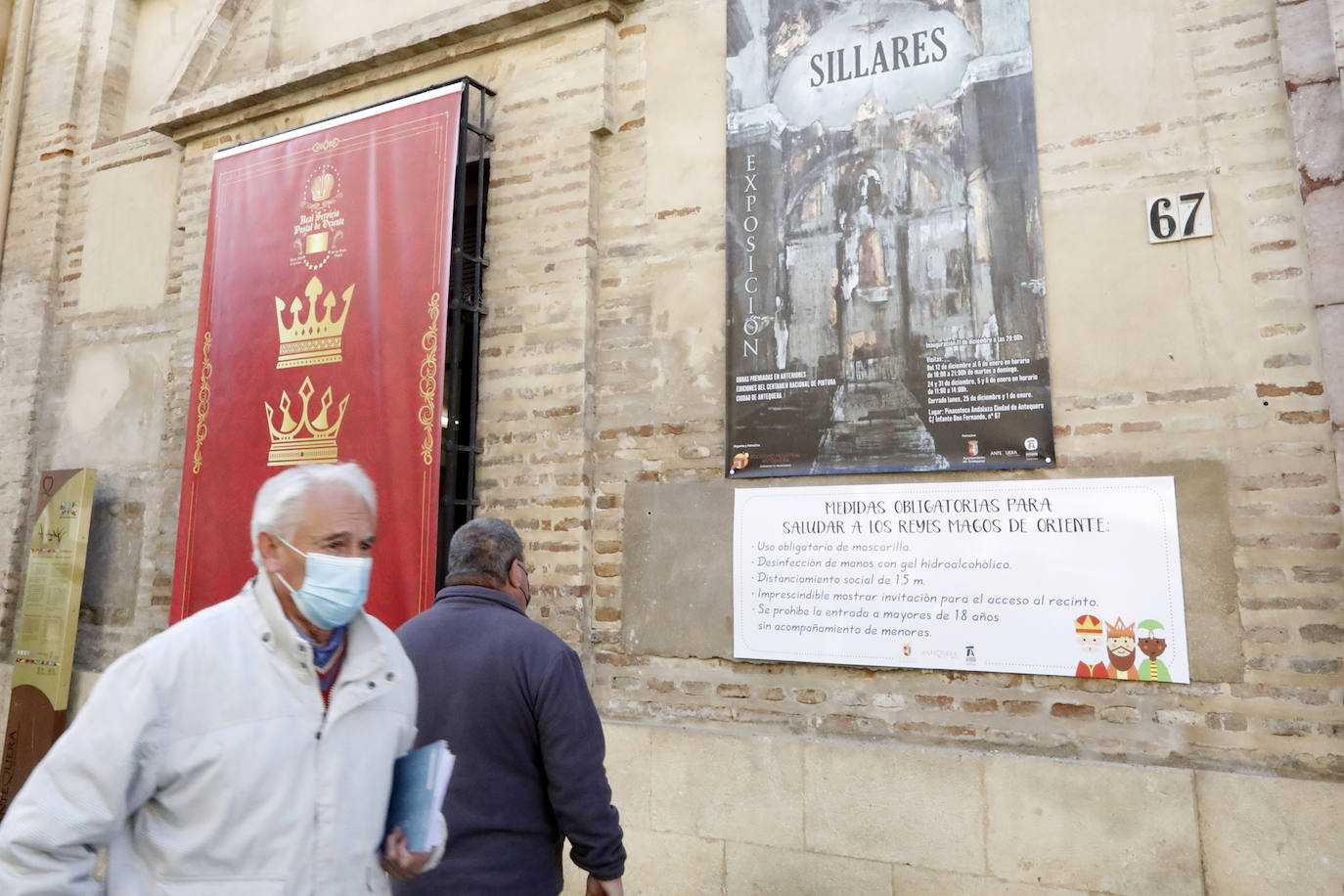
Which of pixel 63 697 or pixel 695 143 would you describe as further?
pixel 63 697

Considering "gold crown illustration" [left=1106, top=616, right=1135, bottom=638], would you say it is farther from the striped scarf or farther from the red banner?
the red banner

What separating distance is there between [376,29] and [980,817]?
584 centimetres

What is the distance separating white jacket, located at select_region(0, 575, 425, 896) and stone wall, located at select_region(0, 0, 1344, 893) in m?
2.76

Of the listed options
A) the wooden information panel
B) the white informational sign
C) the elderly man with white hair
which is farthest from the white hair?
the wooden information panel

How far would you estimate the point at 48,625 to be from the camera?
6.18m

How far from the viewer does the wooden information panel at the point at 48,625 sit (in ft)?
19.9

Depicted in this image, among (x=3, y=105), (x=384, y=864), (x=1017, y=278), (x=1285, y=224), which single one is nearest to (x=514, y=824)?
(x=384, y=864)

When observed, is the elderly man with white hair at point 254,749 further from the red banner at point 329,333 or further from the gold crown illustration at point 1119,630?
the red banner at point 329,333

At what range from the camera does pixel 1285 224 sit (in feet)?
11.8

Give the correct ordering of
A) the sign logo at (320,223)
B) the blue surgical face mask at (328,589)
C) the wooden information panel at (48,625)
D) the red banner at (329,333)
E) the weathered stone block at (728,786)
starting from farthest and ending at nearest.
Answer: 1. the wooden information panel at (48,625)
2. the sign logo at (320,223)
3. the red banner at (329,333)
4. the weathered stone block at (728,786)
5. the blue surgical face mask at (328,589)

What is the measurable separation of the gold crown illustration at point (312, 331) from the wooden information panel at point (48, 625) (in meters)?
1.97

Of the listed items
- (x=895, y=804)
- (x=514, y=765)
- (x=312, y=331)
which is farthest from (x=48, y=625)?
(x=895, y=804)

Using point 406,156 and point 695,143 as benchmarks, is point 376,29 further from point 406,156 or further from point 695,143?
point 695,143

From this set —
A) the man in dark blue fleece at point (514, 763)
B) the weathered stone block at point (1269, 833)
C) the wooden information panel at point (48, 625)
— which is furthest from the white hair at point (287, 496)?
the wooden information panel at point (48, 625)
